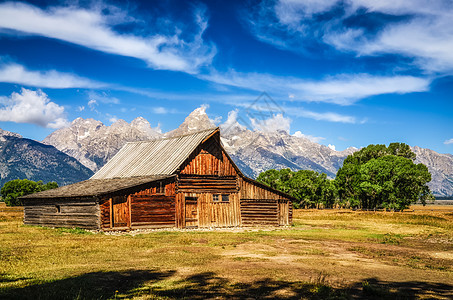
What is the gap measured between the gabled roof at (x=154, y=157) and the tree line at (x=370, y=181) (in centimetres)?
2576

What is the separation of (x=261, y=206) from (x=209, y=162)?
7.14 metres

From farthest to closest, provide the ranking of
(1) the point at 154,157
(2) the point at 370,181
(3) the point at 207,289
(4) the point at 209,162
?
(2) the point at 370,181 → (1) the point at 154,157 → (4) the point at 209,162 → (3) the point at 207,289

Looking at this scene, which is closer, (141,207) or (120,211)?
(120,211)

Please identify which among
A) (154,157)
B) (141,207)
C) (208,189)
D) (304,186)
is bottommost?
(141,207)

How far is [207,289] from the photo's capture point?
1121 cm

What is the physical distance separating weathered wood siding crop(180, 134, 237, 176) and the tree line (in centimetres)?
2453

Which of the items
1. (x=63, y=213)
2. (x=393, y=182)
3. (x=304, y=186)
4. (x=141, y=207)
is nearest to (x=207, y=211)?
(x=141, y=207)

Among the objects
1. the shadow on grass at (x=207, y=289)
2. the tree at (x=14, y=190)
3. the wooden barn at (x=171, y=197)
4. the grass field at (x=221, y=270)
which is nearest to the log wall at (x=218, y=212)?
the wooden barn at (x=171, y=197)

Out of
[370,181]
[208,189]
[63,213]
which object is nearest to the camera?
[63,213]

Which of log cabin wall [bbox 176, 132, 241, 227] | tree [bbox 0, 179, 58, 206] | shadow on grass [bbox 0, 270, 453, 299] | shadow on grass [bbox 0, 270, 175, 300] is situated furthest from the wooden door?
tree [bbox 0, 179, 58, 206]

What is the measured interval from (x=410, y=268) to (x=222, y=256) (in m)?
7.97

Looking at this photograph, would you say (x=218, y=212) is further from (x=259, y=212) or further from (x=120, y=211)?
(x=120, y=211)

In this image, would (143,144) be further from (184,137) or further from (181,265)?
(181,265)

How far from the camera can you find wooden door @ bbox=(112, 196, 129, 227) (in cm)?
3125
